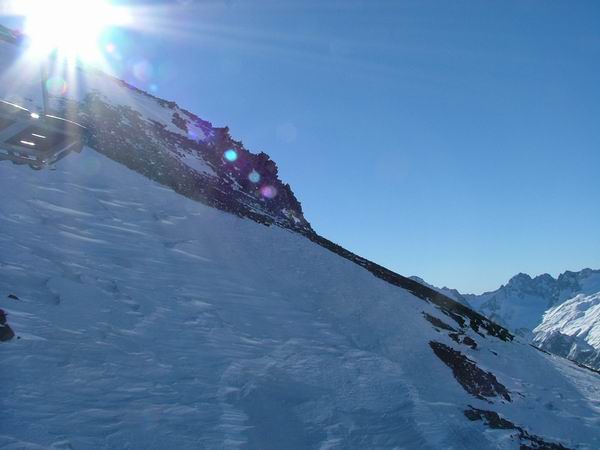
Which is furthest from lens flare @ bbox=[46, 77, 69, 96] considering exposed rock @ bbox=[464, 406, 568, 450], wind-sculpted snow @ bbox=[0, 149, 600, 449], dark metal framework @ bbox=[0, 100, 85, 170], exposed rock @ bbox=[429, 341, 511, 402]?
exposed rock @ bbox=[464, 406, 568, 450]

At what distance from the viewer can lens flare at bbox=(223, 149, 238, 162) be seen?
51112mm

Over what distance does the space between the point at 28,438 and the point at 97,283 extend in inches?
294

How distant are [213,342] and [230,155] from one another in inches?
1556

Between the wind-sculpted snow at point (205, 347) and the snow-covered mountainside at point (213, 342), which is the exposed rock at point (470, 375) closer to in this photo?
the snow-covered mountainside at point (213, 342)

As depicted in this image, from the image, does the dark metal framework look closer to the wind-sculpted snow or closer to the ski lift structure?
the ski lift structure

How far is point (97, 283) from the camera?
15.2m

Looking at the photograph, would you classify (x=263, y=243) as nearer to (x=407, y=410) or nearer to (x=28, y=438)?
(x=407, y=410)

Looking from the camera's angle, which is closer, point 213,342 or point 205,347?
point 205,347

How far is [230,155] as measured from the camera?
171ft

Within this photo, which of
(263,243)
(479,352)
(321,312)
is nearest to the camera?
(321,312)

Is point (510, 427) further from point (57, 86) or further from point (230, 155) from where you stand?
point (230, 155)

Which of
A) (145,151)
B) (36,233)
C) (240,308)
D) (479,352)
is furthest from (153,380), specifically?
(145,151)

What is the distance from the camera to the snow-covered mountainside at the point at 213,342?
1032 centimetres

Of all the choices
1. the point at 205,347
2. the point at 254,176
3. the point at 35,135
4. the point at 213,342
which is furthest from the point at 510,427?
the point at 254,176
